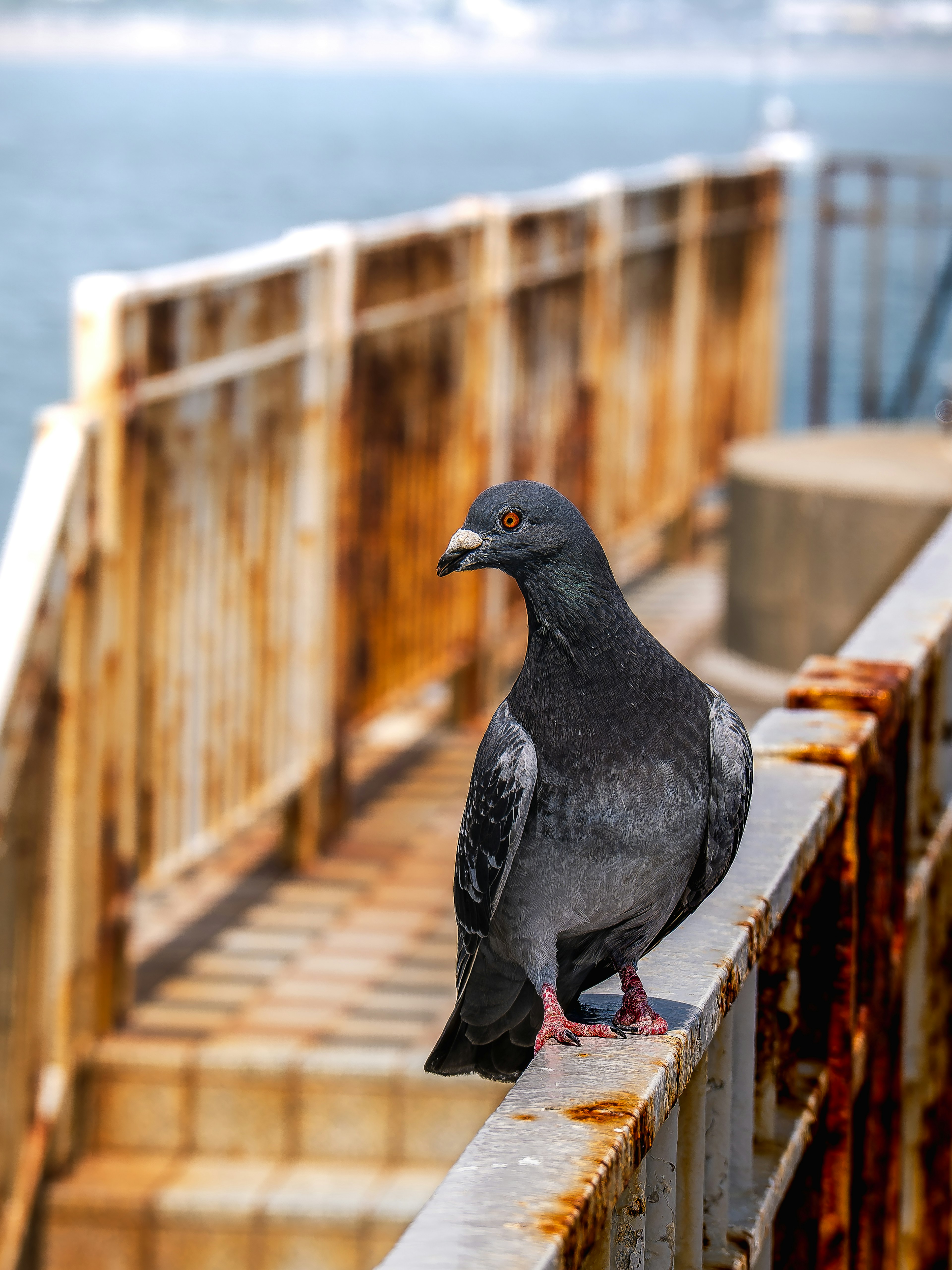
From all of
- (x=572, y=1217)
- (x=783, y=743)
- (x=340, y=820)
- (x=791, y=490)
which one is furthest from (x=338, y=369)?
(x=572, y=1217)

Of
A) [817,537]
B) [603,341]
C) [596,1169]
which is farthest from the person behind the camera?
[603,341]

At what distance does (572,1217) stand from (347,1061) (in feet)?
12.2

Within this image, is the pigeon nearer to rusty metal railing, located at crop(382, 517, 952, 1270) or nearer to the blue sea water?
rusty metal railing, located at crop(382, 517, 952, 1270)

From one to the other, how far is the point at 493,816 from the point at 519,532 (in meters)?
0.28

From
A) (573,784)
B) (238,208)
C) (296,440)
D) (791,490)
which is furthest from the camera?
(238,208)

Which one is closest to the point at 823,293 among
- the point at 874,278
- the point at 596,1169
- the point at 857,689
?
the point at 874,278

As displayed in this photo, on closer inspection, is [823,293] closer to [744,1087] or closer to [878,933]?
[878,933]

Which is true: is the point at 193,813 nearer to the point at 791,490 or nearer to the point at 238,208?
the point at 791,490

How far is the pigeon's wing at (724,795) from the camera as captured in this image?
2.06 metres

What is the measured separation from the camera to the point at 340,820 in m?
7.17

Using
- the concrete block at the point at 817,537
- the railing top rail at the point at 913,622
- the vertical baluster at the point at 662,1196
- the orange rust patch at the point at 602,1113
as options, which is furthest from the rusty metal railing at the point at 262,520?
the orange rust patch at the point at 602,1113

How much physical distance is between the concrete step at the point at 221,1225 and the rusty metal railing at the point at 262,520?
0.21m

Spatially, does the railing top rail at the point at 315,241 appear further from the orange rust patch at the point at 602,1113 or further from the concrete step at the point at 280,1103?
the orange rust patch at the point at 602,1113

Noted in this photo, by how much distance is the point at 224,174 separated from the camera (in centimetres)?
10619
